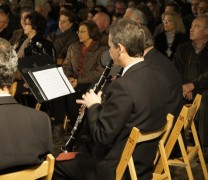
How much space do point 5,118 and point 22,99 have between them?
3588 mm

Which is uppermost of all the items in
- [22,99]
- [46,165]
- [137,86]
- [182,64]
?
[137,86]

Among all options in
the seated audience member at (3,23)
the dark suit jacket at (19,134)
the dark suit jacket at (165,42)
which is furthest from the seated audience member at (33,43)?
the dark suit jacket at (19,134)

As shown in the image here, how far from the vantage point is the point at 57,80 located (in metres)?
3.81

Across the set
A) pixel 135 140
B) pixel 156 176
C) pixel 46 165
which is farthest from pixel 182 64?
pixel 46 165

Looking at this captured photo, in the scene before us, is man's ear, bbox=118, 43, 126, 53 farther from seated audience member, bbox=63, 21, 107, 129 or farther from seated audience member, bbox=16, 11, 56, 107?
seated audience member, bbox=16, 11, 56, 107

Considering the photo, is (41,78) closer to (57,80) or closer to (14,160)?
(57,80)

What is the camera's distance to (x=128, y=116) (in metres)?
2.61

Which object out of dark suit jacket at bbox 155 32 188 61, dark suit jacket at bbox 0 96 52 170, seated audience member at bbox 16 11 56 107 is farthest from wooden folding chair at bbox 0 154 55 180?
dark suit jacket at bbox 155 32 188 61

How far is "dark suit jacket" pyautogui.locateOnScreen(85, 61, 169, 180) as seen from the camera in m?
2.57

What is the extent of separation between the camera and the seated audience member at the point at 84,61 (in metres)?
5.32

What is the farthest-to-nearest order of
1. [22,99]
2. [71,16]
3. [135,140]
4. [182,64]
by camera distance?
[71,16] → [22,99] → [182,64] → [135,140]

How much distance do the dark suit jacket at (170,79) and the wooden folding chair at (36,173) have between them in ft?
4.70

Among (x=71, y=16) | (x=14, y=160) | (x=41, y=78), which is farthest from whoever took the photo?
(x=71, y=16)

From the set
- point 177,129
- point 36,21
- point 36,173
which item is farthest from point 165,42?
point 36,173
